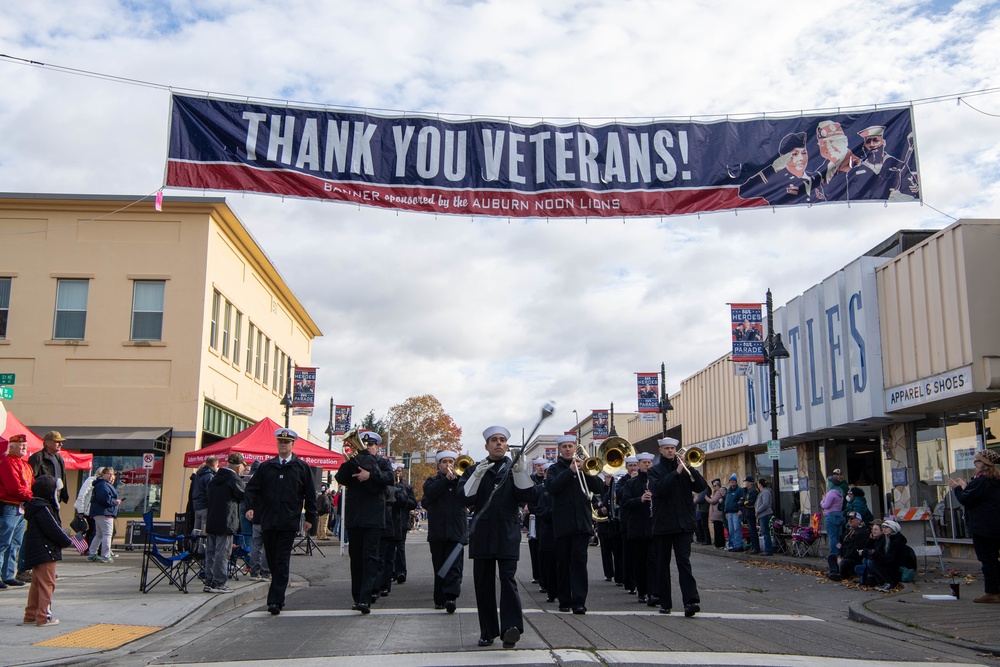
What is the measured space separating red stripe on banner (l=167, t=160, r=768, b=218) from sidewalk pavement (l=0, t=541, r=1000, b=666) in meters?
5.20

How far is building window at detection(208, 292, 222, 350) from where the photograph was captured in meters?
29.7

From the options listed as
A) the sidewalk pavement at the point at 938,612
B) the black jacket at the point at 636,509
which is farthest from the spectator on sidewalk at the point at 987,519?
the black jacket at the point at 636,509

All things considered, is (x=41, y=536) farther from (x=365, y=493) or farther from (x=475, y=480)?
(x=475, y=480)

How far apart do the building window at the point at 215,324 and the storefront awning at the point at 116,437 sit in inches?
134

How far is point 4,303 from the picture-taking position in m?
28.0

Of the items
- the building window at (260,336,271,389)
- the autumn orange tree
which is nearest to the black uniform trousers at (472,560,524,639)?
the building window at (260,336,271,389)

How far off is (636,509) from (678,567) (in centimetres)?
203

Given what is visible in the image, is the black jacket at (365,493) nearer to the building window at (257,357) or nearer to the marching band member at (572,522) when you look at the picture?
the marching band member at (572,522)

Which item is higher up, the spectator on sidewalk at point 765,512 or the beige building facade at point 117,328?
the beige building facade at point 117,328

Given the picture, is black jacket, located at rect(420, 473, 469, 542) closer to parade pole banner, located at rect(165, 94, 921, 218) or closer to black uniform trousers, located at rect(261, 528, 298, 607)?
black uniform trousers, located at rect(261, 528, 298, 607)

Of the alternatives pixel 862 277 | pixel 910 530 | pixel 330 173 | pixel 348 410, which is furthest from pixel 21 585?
pixel 348 410

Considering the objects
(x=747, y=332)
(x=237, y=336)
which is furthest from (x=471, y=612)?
(x=237, y=336)

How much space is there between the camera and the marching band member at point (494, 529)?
820 centimetres

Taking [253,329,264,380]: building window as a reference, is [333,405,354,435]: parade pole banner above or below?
below
